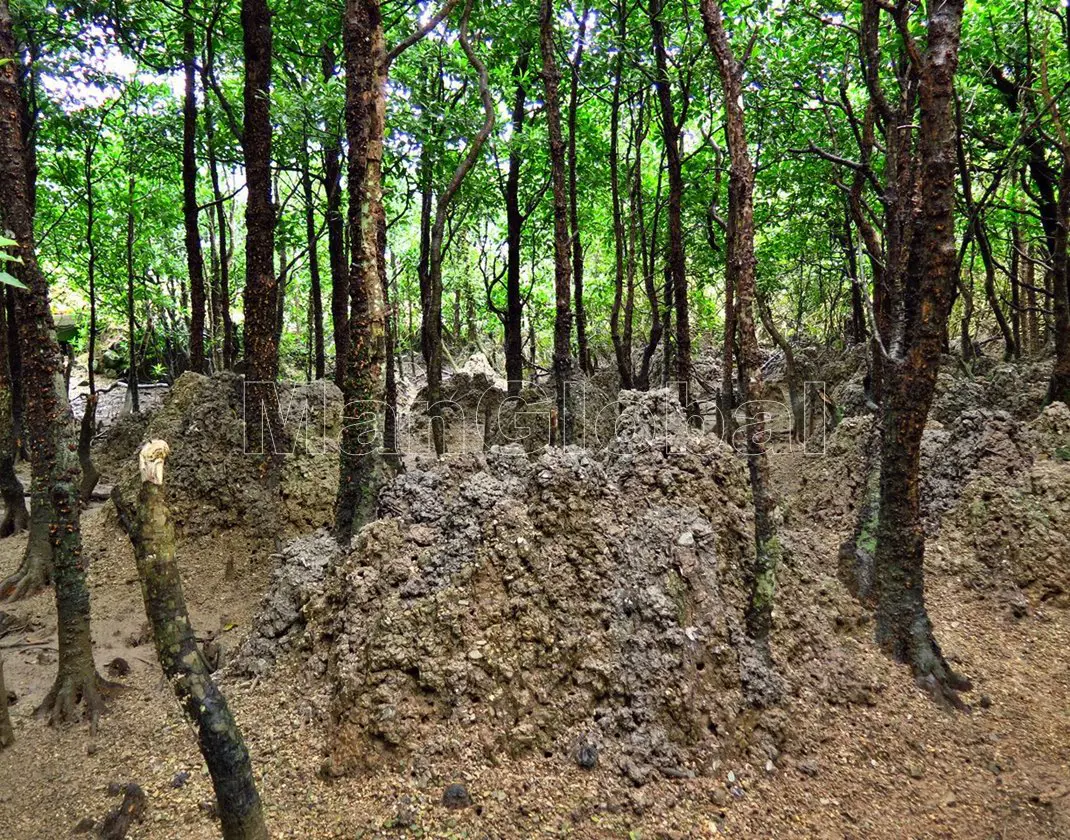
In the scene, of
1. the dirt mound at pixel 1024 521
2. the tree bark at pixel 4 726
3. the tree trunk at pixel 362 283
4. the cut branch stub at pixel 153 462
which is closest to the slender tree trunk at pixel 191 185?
the tree trunk at pixel 362 283

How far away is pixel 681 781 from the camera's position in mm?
3295

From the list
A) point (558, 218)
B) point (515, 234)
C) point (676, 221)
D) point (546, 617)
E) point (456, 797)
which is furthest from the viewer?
point (515, 234)

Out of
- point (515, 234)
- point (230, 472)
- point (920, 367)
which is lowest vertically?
point (230, 472)

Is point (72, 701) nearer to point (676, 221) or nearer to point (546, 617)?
point (546, 617)

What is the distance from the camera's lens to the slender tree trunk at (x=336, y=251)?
906cm

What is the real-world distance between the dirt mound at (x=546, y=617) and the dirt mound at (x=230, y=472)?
3.11 metres

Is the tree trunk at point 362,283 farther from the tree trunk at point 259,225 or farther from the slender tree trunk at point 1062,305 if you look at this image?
the slender tree trunk at point 1062,305

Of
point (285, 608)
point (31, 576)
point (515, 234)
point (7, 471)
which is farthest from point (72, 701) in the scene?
point (515, 234)

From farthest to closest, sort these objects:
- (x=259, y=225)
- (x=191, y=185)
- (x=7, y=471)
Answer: (x=191, y=185) → (x=7, y=471) → (x=259, y=225)

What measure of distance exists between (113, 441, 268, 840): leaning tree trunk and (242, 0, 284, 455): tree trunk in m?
4.54

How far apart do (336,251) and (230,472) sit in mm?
4341

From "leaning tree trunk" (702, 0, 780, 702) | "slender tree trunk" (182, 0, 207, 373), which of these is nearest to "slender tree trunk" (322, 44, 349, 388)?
"slender tree trunk" (182, 0, 207, 373)

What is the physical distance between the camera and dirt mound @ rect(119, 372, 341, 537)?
707 cm

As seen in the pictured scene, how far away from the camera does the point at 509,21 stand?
8828 millimetres
